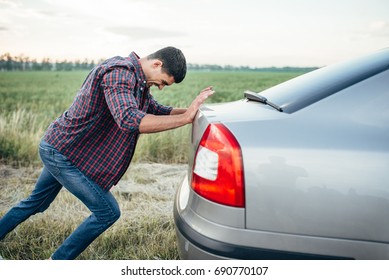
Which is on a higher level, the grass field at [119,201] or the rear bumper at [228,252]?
the rear bumper at [228,252]

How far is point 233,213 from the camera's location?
142 cm

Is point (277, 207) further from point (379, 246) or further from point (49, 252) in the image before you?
point (49, 252)

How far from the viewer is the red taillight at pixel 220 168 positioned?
1.41 meters

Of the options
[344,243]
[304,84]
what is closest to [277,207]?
[344,243]

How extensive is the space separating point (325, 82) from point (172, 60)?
2.85ft

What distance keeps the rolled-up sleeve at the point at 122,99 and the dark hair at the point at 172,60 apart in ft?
0.83

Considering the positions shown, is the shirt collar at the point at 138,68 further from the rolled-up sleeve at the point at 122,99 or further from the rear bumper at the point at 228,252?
the rear bumper at the point at 228,252

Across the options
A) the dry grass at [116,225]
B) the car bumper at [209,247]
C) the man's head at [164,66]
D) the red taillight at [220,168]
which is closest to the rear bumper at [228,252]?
the car bumper at [209,247]

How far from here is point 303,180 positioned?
1.36 metres

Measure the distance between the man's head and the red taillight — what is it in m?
0.66

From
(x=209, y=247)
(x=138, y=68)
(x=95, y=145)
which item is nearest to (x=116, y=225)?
(x=95, y=145)

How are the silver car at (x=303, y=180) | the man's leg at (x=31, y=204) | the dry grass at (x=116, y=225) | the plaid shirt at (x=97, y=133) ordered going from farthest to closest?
the dry grass at (x=116, y=225), the man's leg at (x=31, y=204), the plaid shirt at (x=97, y=133), the silver car at (x=303, y=180)

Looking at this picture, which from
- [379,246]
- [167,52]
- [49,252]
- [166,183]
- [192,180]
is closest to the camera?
[379,246]
